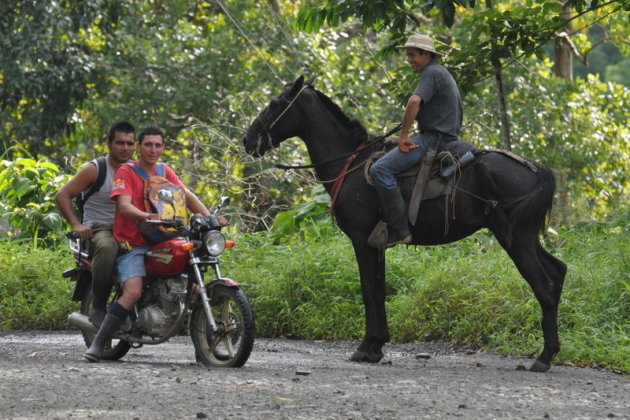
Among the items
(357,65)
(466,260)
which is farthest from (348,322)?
(357,65)

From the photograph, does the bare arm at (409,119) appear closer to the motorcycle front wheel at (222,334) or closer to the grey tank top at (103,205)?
the motorcycle front wheel at (222,334)

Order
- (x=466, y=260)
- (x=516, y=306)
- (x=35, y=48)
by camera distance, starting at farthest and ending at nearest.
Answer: (x=35, y=48) < (x=466, y=260) < (x=516, y=306)

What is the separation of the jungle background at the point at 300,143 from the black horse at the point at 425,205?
857mm

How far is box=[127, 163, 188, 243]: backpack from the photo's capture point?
9312 mm

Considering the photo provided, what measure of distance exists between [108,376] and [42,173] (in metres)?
9.73

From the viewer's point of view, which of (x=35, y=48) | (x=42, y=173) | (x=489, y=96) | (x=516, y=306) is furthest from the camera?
(x=489, y=96)

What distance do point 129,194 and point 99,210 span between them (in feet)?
2.17

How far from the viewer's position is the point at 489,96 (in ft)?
85.3

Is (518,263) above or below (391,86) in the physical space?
below

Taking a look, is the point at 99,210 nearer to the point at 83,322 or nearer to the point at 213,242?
the point at 83,322

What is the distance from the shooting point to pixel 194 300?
30.5 feet

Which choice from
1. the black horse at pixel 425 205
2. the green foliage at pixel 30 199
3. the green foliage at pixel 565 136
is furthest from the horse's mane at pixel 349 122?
the green foliage at pixel 565 136

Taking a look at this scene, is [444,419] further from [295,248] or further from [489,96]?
[489,96]

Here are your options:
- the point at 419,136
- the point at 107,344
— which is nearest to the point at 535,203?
the point at 419,136
